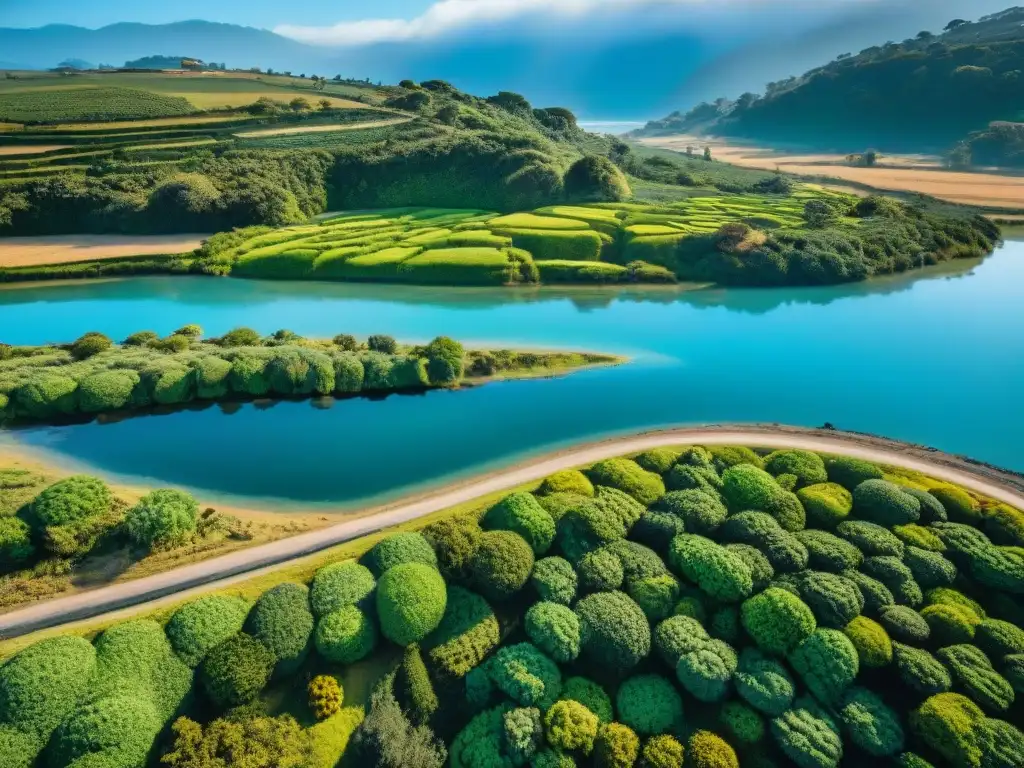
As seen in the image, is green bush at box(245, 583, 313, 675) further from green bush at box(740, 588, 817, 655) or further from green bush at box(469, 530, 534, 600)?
green bush at box(740, 588, 817, 655)

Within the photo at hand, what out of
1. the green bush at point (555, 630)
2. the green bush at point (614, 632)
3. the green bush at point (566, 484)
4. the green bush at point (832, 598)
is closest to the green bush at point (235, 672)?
the green bush at point (555, 630)

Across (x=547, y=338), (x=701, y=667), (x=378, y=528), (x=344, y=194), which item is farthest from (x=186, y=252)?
(x=701, y=667)

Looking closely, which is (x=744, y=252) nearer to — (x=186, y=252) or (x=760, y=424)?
(x=760, y=424)

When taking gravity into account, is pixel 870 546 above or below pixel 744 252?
below

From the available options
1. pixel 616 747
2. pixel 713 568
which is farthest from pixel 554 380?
pixel 616 747

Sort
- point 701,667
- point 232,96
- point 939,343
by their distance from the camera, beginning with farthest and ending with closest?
point 232,96, point 939,343, point 701,667

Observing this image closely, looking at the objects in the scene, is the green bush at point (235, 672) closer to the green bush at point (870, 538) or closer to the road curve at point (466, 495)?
the road curve at point (466, 495)
